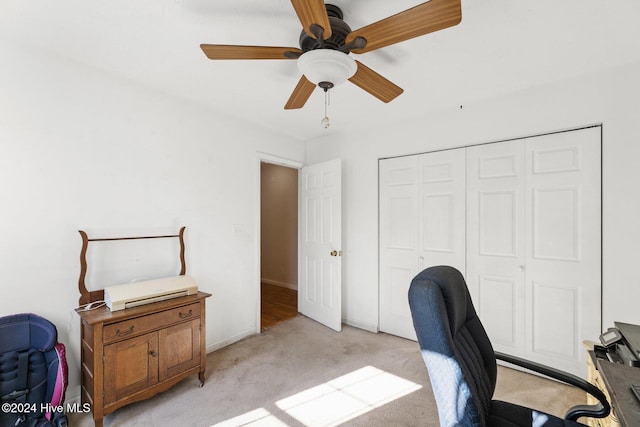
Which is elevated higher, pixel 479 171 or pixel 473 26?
pixel 473 26

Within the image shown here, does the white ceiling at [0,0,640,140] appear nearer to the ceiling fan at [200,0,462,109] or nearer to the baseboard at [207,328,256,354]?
the ceiling fan at [200,0,462,109]

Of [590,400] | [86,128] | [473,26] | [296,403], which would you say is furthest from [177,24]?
[590,400]

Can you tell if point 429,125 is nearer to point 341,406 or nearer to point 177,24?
point 177,24

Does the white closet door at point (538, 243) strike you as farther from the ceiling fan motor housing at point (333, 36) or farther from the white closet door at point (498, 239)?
the ceiling fan motor housing at point (333, 36)

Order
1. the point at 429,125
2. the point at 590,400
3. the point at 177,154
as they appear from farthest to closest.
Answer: the point at 429,125
the point at 177,154
the point at 590,400

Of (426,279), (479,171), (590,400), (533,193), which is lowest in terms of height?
(590,400)

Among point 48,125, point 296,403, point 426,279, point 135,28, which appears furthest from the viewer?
point 296,403

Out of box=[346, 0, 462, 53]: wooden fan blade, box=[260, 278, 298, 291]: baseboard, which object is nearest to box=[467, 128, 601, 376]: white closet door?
box=[346, 0, 462, 53]: wooden fan blade

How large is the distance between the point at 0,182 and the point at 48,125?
46 centimetres

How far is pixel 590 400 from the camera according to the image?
5.16 ft

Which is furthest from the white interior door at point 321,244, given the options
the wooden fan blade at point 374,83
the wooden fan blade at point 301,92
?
the wooden fan blade at point 374,83

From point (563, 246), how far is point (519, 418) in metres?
1.69

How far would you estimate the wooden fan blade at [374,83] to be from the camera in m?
1.66

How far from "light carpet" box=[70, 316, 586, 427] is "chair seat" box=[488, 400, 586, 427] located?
29.4 inches
